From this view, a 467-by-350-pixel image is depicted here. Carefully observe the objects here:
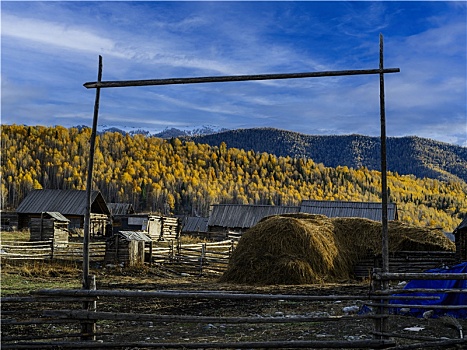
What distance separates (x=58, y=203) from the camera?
5106cm

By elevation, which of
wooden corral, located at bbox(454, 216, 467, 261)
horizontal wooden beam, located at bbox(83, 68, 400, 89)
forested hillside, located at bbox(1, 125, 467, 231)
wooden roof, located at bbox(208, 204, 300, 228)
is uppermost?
forested hillside, located at bbox(1, 125, 467, 231)

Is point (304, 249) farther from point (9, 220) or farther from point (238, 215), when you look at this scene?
point (9, 220)

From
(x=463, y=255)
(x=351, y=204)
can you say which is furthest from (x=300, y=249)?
(x=351, y=204)

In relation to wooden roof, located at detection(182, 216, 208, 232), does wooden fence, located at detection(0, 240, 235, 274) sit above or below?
below

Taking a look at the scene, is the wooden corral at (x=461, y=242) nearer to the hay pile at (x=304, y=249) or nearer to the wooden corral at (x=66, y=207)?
→ the hay pile at (x=304, y=249)

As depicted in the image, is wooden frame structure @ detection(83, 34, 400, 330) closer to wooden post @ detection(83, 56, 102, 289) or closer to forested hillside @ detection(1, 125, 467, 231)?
wooden post @ detection(83, 56, 102, 289)

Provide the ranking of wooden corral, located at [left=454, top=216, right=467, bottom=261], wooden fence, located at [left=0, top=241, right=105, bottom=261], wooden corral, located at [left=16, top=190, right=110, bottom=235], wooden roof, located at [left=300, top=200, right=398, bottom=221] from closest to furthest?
wooden corral, located at [left=454, top=216, right=467, bottom=261] → wooden fence, located at [left=0, top=241, right=105, bottom=261] → wooden roof, located at [left=300, top=200, right=398, bottom=221] → wooden corral, located at [left=16, top=190, right=110, bottom=235]

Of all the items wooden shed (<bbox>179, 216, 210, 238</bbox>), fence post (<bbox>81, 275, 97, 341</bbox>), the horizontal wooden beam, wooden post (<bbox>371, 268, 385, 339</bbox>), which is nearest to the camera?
fence post (<bbox>81, 275, 97, 341</bbox>)

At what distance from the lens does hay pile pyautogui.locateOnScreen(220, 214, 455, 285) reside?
20.1m

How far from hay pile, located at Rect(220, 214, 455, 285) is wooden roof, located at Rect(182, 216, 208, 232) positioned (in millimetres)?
45334

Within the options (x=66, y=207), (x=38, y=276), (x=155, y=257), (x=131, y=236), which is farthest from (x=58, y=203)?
(x=38, y=276)

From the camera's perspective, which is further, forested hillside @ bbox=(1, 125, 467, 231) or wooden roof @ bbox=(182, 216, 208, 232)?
forested hillside @ bbox=(1, 125, 467, 231)

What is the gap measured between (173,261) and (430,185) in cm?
17087

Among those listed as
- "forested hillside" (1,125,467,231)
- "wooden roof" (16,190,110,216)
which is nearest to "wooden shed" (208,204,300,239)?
"wooden roof" (16,190,110,216)
